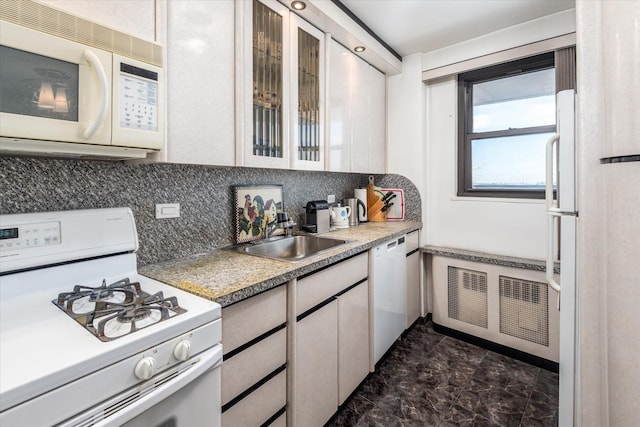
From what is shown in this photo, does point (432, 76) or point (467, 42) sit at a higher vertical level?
point (467, 42)

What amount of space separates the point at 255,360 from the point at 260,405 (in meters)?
0.20

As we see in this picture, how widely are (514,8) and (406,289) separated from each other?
2184 millimetres

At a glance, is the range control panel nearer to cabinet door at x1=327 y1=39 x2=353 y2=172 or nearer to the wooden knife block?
cabinet door at x1=327 y1=39 x2=353 y2=172

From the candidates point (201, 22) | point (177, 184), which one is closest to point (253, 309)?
point (177, 184)

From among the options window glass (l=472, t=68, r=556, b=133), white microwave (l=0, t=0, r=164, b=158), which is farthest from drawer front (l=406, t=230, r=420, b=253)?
white microwave (l=0, t=0, r=164, b=158)

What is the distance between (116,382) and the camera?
727 mm

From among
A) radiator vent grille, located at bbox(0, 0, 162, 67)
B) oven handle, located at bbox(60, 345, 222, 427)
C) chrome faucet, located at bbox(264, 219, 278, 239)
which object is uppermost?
radiator vent grille, located at bbox(0, 0, 162, 67)

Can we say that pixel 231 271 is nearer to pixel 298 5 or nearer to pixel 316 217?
pixel 316 217

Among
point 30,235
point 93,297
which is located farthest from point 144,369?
point 30,235

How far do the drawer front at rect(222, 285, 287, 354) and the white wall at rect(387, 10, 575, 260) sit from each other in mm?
1968

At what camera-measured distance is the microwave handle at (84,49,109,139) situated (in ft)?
3.03

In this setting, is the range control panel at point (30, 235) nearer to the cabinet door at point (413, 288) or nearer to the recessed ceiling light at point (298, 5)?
the recessed ceiling light at point (298, 5)

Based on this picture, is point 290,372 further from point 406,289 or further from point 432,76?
point 432,76

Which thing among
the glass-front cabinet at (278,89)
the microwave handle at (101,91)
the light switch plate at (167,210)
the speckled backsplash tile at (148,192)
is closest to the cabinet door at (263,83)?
the glass-front cabinet at (278,89)
